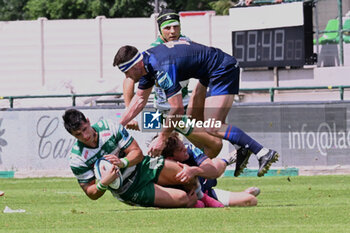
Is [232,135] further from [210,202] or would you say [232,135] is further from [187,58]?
[187,58]

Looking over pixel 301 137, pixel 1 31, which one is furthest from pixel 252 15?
pixel 1 31

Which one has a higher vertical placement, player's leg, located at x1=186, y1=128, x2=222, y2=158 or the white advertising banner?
player's leg, located at x1=186, y1=128, x2=222, y2=158

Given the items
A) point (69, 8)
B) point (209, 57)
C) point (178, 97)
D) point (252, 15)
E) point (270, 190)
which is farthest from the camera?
point (69, 8)

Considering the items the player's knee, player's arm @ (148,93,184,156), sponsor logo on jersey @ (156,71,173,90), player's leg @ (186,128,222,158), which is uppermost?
sponsor logo on jersey @ (156,71,173,90)

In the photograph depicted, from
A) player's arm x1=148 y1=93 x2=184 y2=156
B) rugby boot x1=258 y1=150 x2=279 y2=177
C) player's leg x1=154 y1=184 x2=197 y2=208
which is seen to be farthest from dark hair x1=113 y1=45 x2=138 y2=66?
rugby boot x1=258 y1=150 x2=279 y2=177

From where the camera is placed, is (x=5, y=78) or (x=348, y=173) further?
(x=5, y=78)

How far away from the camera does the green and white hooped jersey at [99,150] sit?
34.2 ft

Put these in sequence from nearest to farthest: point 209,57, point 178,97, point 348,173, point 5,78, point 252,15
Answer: point 178,97, point 209,57, point 348,173, point 252,15, point 5,78

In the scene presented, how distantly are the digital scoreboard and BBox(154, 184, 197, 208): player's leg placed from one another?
73.2ft

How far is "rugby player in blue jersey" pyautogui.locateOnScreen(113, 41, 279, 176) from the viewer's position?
10.5 m

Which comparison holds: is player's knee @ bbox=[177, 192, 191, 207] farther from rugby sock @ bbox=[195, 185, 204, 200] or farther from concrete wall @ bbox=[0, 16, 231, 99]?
concrete wall @ bbox=[0, 16, 231, 99]

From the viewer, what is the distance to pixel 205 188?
454 inches

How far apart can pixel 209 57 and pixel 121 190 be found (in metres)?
1.89

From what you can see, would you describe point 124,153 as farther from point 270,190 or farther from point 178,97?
point 270,190
